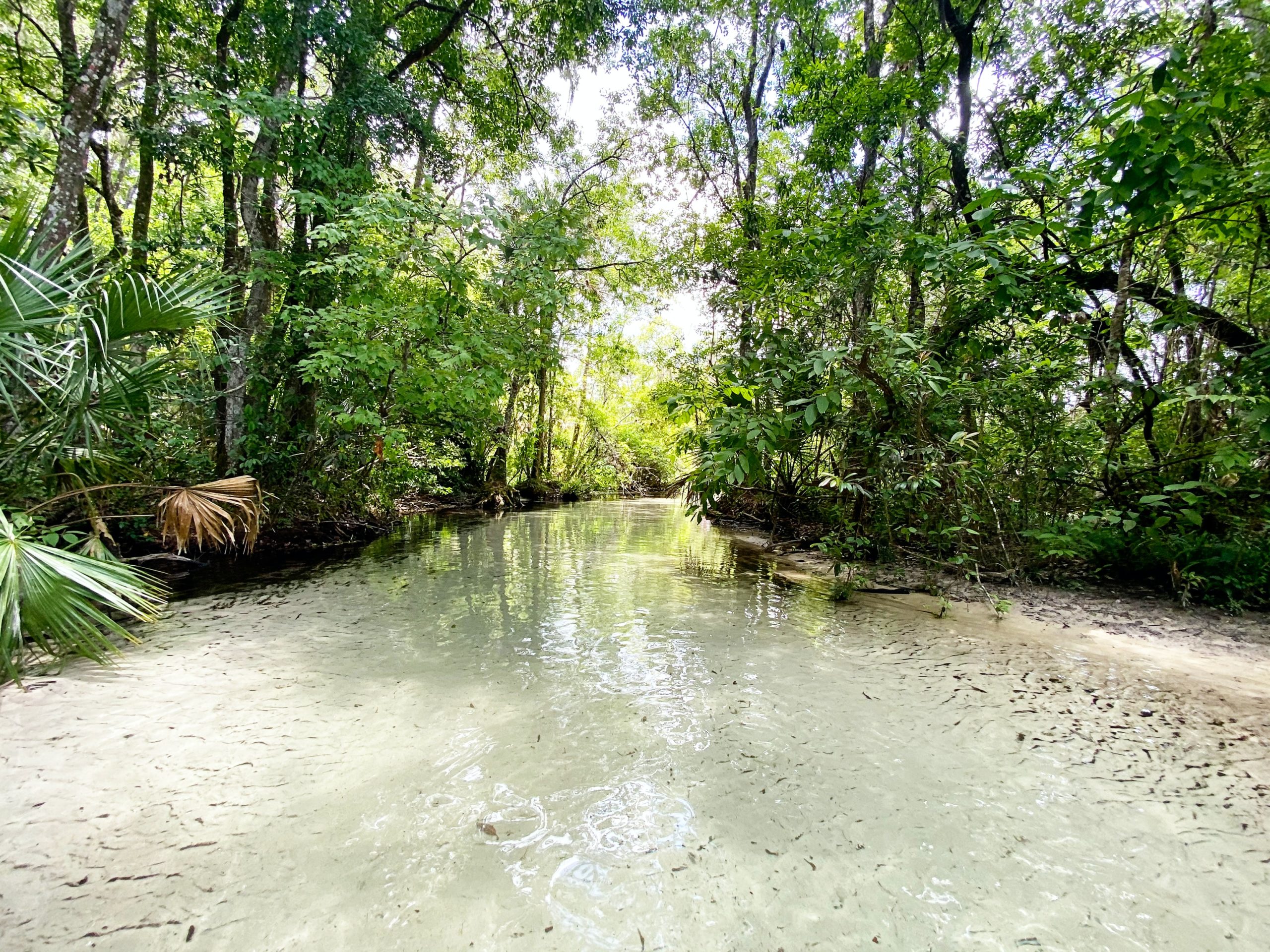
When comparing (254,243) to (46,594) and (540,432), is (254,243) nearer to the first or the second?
(46,594)

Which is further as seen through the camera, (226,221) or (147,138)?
(226,221)

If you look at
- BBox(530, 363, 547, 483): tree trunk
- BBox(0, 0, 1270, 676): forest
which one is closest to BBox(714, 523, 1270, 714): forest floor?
BBox(0, 0, 1270, 676): forest

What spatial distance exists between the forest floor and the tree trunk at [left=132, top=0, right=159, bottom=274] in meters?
8.04

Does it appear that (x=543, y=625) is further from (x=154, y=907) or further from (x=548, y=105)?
(x=548, y=105)

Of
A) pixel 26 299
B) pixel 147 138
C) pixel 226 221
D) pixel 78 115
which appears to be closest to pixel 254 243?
pixel 226 221

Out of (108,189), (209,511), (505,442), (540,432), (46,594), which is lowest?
(46,594)

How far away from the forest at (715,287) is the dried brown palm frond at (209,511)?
0.10ft

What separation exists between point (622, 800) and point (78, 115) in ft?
23.4

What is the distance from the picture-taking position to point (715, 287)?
948 cm

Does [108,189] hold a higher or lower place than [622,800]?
higher

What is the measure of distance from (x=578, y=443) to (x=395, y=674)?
659 inches

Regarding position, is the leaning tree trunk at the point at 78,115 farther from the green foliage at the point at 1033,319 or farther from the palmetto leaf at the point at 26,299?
the green foliage at the point at 1033,319

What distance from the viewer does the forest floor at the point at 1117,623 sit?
2.79 metres

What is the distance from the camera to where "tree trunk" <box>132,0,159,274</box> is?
18.6 feet
